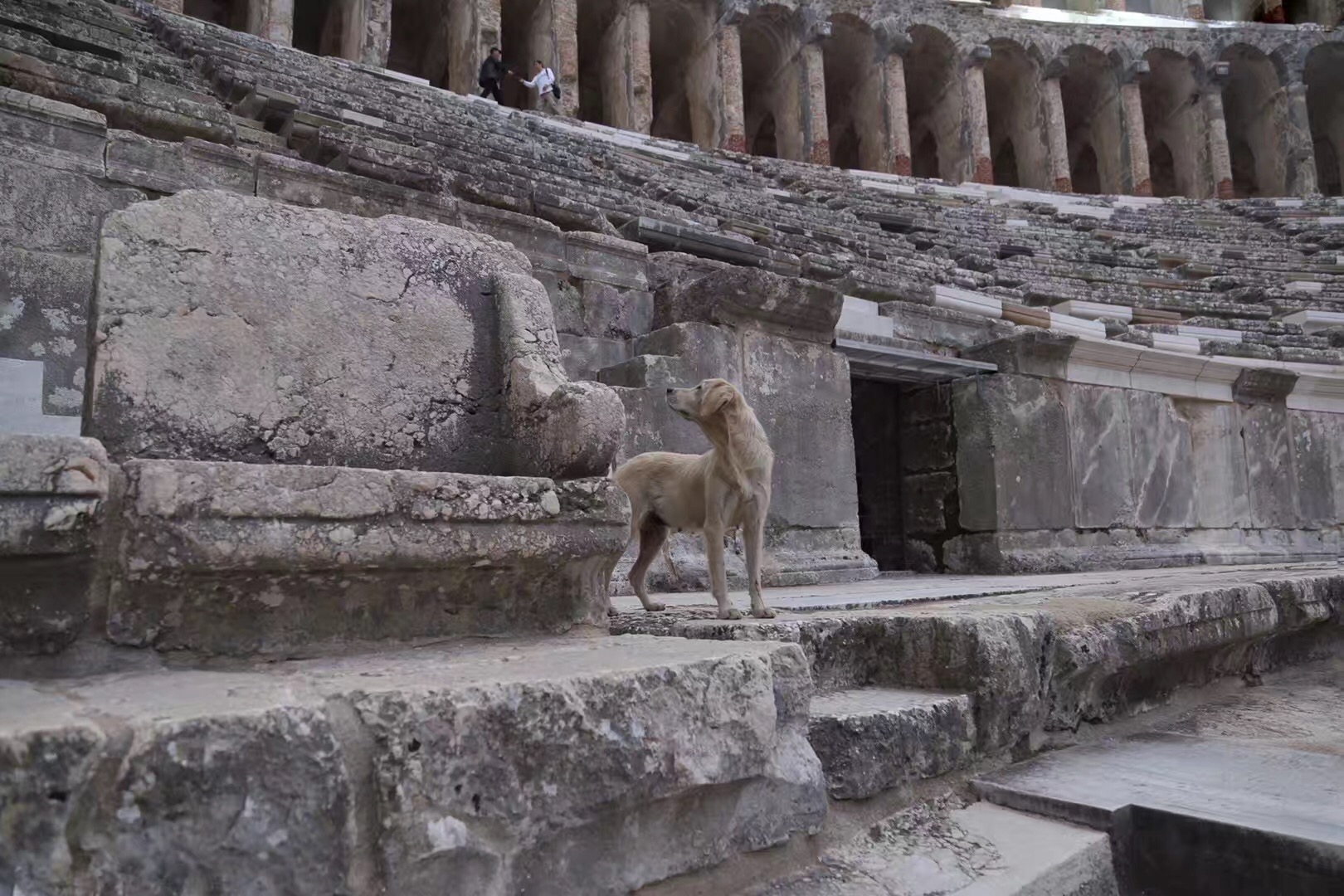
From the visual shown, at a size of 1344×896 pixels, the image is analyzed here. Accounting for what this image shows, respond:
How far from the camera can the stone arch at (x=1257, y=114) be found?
24.0 meters

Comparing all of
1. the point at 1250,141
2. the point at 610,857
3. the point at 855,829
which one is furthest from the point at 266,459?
the point at 1250,141

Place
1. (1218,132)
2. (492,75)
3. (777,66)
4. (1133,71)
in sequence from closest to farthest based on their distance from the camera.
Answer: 1. (492,75)
2. (1218,132)
3. (1133,71)
4. (777,66)

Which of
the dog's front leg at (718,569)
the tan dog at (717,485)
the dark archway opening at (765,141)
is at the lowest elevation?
the dog's front leg at (718,569)

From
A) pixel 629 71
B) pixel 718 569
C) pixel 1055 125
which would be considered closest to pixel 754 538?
pixel 718 569

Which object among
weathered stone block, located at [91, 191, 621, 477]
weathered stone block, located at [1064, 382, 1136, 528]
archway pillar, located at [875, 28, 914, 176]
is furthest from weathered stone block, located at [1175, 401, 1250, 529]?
archway pillar, located at [875, 28, 914, 176]

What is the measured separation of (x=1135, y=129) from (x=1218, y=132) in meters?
2.17

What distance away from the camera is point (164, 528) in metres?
1.54

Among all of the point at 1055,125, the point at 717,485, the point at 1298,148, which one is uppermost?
the point at 1055,125

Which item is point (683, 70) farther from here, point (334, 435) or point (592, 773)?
point (592, 773)

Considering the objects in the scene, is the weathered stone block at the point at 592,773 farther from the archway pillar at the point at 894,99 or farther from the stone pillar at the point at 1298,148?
the stone pillar at the point at 1298,148

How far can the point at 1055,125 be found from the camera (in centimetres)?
2397

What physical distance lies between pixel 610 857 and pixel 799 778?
470 mm

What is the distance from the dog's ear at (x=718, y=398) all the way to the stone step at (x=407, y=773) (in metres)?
1.29

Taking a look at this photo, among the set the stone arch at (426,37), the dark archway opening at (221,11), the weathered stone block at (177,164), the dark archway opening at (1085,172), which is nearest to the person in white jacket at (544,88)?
the stone arch at (426,37)
